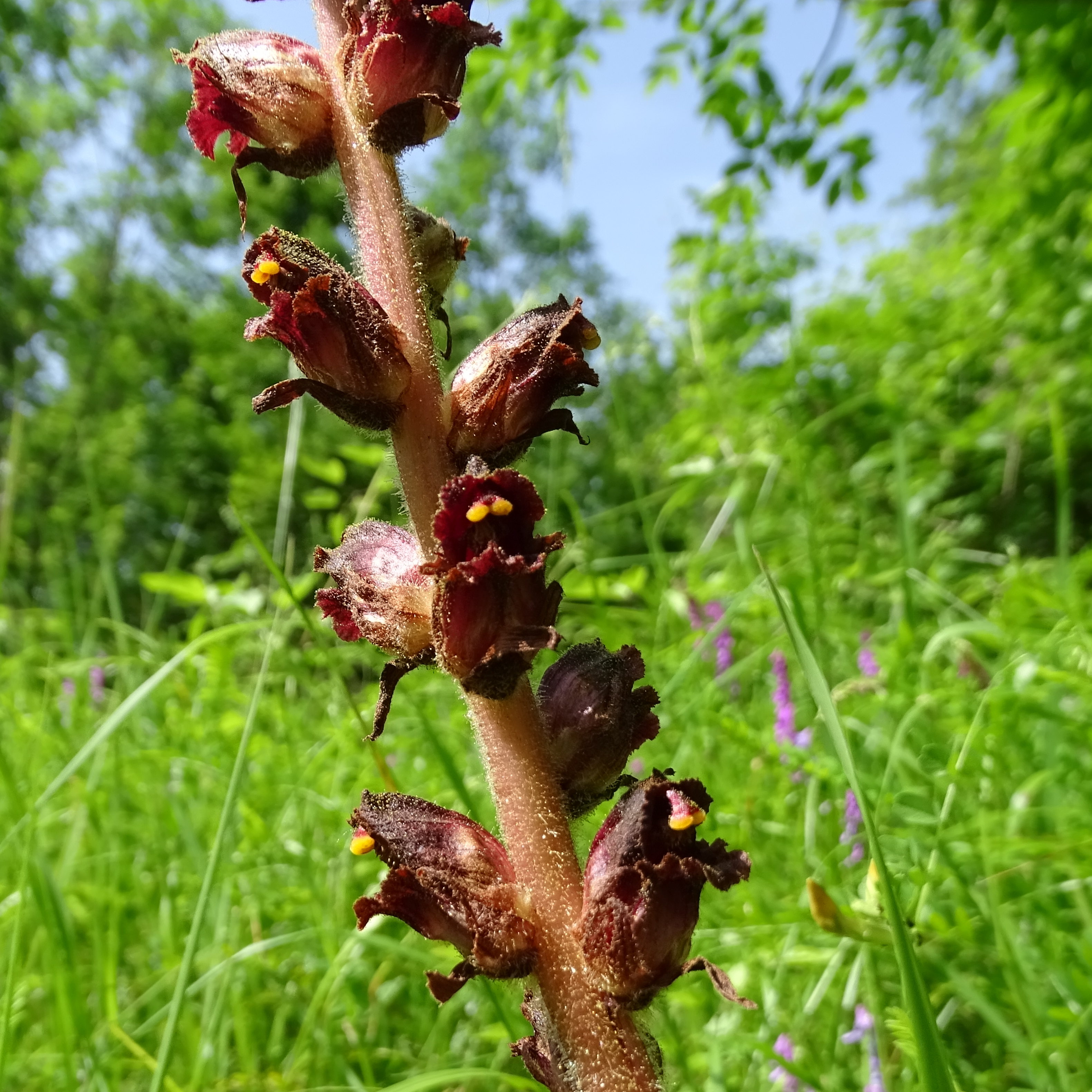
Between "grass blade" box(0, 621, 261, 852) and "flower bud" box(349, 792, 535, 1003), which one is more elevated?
"grass blade" box(0, 621, 261, 852)

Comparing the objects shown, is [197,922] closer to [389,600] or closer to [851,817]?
[389,600]

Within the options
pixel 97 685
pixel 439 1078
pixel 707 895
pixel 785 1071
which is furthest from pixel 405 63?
pixel 97 685

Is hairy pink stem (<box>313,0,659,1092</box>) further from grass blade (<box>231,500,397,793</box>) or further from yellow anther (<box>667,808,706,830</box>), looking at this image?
grass blade (<box>231,500,397,793</box>)

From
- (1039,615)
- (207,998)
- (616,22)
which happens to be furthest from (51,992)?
(616,22)

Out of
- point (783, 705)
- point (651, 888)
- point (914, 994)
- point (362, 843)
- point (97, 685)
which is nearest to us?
point (914, 994)

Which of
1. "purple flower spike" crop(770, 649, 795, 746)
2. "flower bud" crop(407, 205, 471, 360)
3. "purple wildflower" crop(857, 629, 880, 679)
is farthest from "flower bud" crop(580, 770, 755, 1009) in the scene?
"purple wildflower" crop(857, 629, 880, 679)

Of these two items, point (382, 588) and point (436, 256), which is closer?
point (382, 588)
